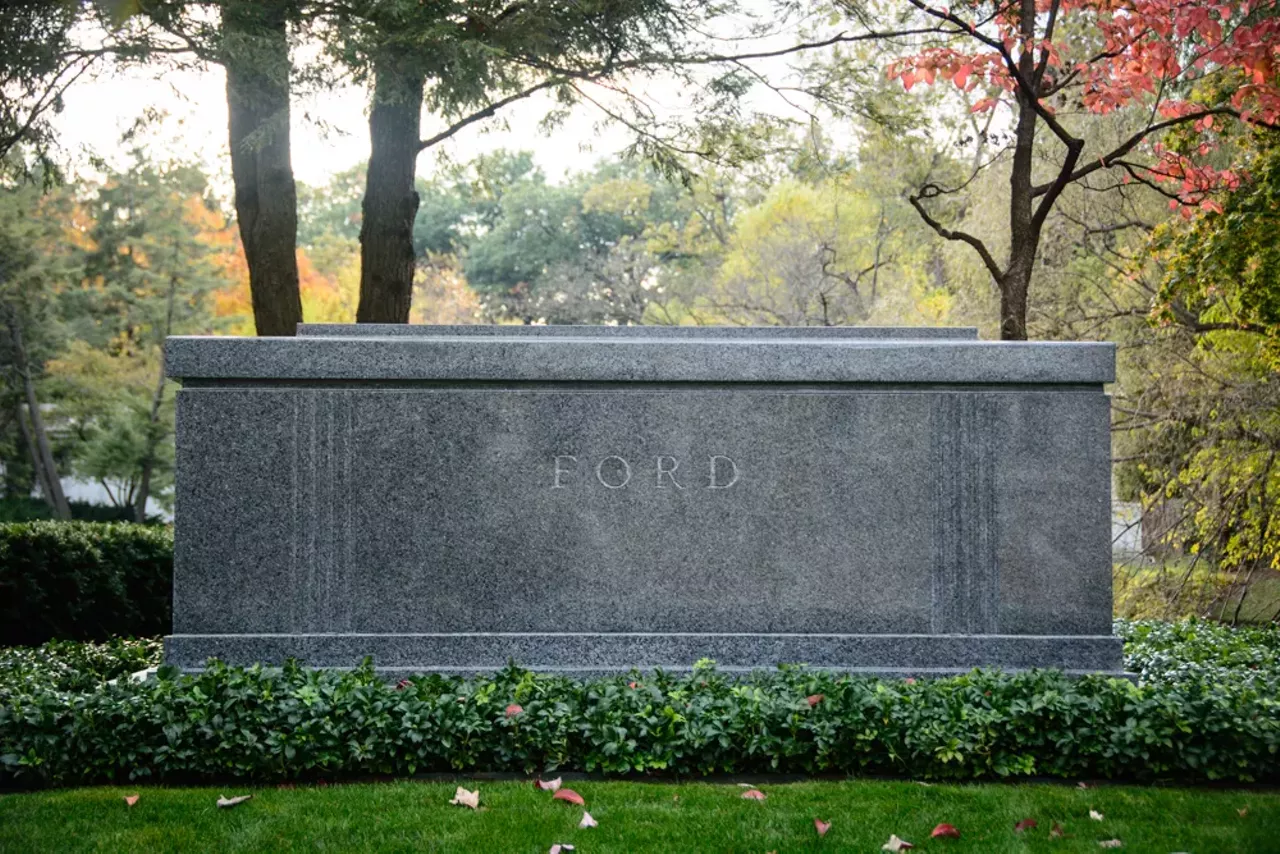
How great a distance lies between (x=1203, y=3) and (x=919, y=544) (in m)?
4.17

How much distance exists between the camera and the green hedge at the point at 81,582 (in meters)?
9.28

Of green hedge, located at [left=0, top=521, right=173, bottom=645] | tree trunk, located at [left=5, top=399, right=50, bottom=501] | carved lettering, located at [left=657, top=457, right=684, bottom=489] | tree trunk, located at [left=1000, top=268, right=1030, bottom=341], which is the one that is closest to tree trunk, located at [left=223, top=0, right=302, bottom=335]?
green hedge, located at [left=0, top=521, right=173, bottom=645]

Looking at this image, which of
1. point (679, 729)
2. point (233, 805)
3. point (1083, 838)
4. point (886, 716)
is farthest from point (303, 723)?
point (1083, 838)

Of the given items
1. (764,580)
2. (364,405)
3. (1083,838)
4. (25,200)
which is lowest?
(1083,838)

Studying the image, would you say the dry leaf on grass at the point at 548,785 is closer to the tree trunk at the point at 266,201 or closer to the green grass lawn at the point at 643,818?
the green grass lawn at the point at 643,818

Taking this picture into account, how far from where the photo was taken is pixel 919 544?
646cm

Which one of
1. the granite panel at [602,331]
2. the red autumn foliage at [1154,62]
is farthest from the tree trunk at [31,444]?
the red autumn foliage at [1154,62]

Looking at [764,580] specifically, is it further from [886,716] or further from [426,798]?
[426,798]

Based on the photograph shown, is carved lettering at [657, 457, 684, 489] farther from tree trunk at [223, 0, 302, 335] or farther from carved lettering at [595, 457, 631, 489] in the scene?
tree trunk at [223, 0, 302, 335]

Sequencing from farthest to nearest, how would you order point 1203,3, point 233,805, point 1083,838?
point 1203,3 < point 233,805 < point 1083,838

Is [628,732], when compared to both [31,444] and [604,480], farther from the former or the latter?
[31,444]

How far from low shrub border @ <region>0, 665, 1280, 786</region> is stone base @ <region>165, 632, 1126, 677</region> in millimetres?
959

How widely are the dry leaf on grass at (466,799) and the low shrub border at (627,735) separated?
1.11 feet

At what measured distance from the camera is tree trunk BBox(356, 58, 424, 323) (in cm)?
1113
